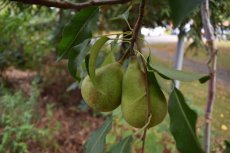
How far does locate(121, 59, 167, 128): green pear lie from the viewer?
0.55 meters

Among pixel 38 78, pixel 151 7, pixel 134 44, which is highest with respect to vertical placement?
pixel 134 44

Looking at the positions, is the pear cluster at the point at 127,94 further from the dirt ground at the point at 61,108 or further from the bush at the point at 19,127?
the dirt ground at the point at 61,108

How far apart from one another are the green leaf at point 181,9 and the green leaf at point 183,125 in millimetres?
168

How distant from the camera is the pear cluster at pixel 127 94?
1.82 feet

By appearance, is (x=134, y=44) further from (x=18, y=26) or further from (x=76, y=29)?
(x=18, y=26)

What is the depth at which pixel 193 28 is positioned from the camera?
1945 millimetres

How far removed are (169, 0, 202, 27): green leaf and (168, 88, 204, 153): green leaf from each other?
168 millimetres

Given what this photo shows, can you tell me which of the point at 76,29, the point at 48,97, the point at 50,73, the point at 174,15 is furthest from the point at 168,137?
the point at 174,15

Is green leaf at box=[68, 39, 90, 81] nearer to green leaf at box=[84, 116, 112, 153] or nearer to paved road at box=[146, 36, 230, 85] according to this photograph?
green leaf at box=[84, 116, 112, 153]

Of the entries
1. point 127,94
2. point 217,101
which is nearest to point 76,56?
point 127,94

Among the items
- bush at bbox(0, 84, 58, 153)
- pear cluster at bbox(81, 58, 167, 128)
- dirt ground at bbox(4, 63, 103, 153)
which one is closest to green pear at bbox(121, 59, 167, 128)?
pear cluster at bbox(81, 58, 167, 128)

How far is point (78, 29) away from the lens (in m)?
0.70

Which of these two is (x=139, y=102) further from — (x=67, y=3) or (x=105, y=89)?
(x=67, y=3)

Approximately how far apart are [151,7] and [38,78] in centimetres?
164
